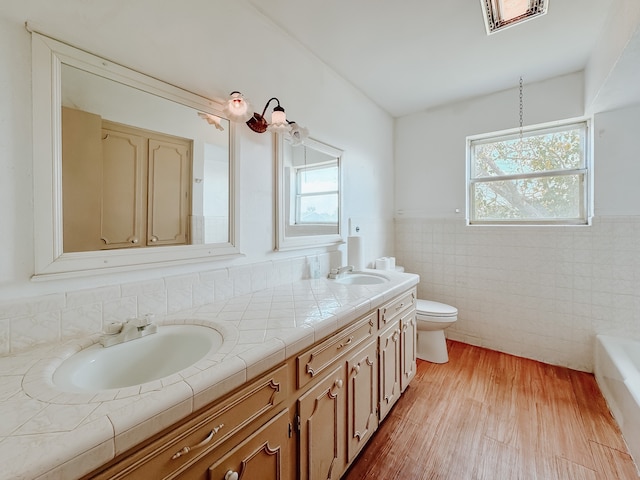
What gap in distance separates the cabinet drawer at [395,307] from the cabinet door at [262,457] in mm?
780

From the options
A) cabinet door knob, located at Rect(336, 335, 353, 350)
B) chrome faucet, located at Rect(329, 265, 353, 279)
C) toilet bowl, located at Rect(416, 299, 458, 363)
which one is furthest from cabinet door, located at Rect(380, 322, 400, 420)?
toilet bowl, located at Rect(416, 299, 458, 363)

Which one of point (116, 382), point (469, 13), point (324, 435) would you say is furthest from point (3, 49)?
point (469, 13)

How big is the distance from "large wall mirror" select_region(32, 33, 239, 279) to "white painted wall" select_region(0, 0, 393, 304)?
4 centimetres

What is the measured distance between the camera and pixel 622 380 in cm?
159

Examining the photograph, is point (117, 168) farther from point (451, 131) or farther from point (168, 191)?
point (451, 131)

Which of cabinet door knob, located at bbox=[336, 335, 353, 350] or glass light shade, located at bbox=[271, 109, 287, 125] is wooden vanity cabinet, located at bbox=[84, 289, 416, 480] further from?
glass light shade, located at bbox=[271, 109, 287, 125]

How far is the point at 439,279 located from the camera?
9.40 ft

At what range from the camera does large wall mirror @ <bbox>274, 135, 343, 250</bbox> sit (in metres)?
1.70

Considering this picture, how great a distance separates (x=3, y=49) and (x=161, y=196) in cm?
58

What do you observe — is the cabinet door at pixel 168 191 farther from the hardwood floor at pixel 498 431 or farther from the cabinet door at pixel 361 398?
the hardwood floor at pixel 498 431

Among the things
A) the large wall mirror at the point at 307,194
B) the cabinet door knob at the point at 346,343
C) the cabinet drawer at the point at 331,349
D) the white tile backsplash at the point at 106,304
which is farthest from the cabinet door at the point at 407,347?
the white tile backsplash at the point at 106,304

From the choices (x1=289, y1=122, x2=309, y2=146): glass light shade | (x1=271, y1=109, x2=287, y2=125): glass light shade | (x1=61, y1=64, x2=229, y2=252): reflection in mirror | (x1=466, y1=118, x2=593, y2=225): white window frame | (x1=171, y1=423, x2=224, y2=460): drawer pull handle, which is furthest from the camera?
(x1=466, y1=118, x2=593, y2=225): white window frame

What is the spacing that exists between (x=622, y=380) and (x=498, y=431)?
774mm

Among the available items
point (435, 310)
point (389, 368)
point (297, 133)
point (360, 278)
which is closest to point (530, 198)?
point (435, 310)
